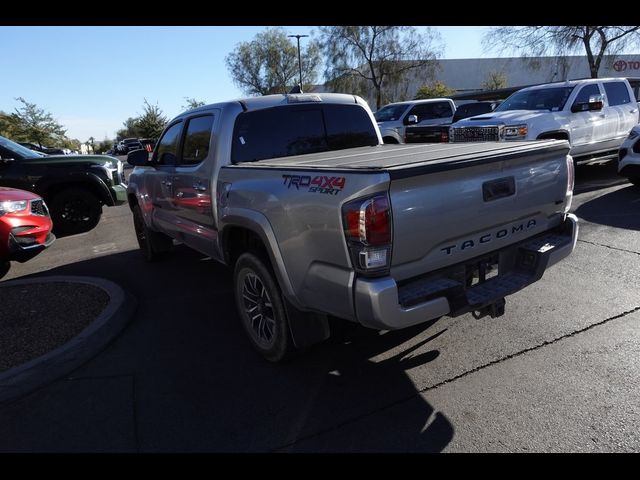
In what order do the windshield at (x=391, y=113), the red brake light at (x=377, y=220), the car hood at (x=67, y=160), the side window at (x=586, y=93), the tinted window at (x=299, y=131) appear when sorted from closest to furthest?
the red brake light at (x=377, y=220)
the tinted window at (x=299, y=131)
the car hood at (x=67, y=160)
the side window at (x=586, y=93)
the windshield at (x=391, y=113)

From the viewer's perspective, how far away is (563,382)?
300cm

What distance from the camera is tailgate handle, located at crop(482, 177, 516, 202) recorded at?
2945mm

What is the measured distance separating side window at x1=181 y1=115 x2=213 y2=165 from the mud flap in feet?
6.40

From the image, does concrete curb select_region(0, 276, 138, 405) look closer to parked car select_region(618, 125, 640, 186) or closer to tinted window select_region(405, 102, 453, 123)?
parked car select_region(618, 125, 640, 186)

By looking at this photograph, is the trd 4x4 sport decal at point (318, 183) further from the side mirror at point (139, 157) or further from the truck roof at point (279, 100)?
the side mirror at point (139, 157)

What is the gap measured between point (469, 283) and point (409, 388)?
913 mm

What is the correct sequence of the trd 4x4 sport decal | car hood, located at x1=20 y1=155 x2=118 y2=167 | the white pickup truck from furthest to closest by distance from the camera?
car hood, located at x1=20 y1=155 x2=118 y2=167 → the white pickup truck → the trd 4x4 sport decal

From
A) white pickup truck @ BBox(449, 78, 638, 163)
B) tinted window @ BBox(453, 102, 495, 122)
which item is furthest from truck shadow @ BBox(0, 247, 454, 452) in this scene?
tinted window @ BBox(453, 102, 495, 122)

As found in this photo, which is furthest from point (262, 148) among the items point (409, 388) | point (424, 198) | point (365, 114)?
point (409, 388)

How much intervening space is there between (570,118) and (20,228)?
9768 mm

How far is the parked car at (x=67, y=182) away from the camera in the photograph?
8.88 metres

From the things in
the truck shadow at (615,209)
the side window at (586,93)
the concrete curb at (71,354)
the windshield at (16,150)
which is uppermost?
the windshield at (16,150)

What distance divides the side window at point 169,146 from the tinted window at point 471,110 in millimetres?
11460

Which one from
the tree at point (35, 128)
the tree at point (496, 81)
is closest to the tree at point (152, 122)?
the tree at point (35, 128)
